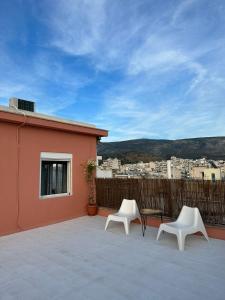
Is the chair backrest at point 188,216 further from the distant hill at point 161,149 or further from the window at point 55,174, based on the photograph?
the distant hill at point 161,149

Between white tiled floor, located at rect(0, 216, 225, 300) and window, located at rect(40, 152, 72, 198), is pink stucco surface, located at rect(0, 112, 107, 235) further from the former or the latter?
white tiled floor, located at rect(0, 216, 225, 300)

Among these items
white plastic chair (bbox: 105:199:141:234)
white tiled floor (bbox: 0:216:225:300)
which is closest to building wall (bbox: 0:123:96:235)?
white tiled floor (bbox: 0:216:225:300)

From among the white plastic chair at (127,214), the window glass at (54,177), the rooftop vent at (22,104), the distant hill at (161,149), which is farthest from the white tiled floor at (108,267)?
the distant hill at (161,149)

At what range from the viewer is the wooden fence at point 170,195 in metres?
5.98

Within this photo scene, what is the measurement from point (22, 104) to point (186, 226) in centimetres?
709

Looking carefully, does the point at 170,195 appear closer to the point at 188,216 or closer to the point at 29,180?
the point at 188,216

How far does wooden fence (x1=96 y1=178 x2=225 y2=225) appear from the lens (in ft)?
19.6

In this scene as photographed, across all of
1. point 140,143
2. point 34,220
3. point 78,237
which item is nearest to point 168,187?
point 78,237

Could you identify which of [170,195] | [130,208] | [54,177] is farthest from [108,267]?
[54,177]

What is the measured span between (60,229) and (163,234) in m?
3.05

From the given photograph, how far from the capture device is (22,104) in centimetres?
874

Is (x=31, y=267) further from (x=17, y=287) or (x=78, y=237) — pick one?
(x=78, y=237)

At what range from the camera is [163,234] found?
20.8ft

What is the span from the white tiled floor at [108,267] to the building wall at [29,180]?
72cm
